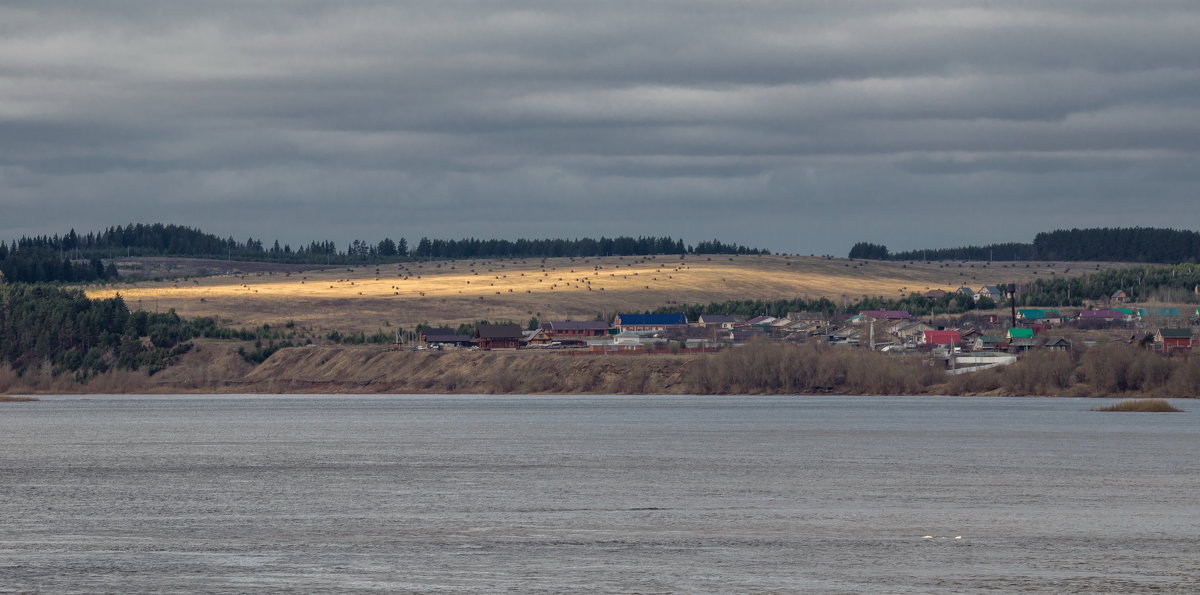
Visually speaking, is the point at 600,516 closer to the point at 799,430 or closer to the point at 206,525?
the point at 206,525

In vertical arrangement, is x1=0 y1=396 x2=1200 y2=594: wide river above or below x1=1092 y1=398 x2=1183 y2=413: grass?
above

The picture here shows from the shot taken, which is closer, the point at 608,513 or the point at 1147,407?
the point at 608,513

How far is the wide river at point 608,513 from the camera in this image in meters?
50.8

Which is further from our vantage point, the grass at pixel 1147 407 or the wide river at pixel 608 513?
the grass at pixel 1147 407

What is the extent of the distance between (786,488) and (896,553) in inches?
964

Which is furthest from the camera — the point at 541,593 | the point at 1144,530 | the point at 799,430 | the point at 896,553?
the point at 799,430

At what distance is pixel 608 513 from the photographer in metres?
68.2

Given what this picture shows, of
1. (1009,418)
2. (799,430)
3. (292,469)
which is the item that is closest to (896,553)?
(292,469)

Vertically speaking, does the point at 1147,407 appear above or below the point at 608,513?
below

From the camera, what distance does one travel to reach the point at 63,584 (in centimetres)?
4909

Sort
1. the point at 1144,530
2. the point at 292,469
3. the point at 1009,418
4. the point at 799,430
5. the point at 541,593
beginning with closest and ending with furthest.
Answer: the point at 541,593, the point at 1144,530, the point at 292,469, the point at 799,430, the point at 1009,418

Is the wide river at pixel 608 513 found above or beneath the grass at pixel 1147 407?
above

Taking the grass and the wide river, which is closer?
the wide river

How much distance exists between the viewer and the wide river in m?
50.8
